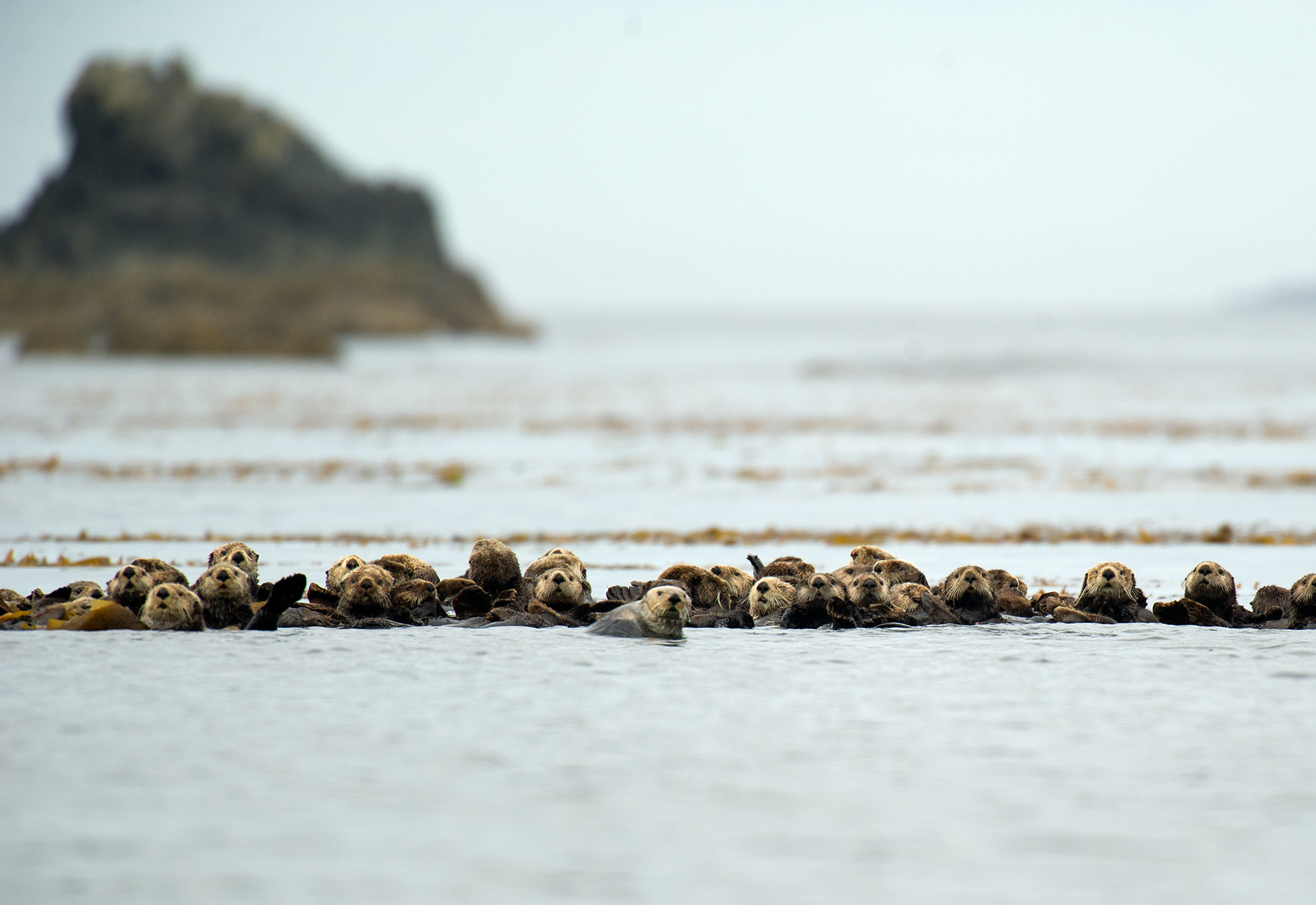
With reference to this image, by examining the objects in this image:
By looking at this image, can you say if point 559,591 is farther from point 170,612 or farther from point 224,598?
point 170,612

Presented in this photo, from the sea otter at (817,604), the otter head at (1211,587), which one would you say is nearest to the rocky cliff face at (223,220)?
the sea otter at (817,604)

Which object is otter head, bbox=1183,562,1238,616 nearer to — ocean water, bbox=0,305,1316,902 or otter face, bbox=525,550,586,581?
ocean water, bbox=0,305,1316,902

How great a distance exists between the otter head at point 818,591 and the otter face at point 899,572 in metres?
0.85

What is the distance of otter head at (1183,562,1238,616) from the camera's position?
8.48 metres

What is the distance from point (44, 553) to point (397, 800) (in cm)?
764

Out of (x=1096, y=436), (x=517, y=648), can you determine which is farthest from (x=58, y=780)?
(x=1096, y=436)

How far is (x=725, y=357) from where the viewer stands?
217 ft

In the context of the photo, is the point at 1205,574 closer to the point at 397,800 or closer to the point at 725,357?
the point at 397,800

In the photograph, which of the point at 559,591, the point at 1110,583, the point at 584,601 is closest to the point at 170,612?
the point at 559,591

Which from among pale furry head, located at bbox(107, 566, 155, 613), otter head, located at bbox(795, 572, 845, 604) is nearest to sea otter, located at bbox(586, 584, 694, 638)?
otter head, located at bbox(795, 572, 845, 604)

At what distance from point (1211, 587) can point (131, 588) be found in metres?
6.86

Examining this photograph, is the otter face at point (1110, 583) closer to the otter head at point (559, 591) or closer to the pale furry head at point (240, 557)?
the otter head at point (559, 591)

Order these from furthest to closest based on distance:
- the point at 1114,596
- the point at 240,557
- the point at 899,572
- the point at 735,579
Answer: the point at 899,572 → the point at 735,579 → the point at 240,557 → the point at 1114,596

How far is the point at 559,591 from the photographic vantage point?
8750 millimetres
